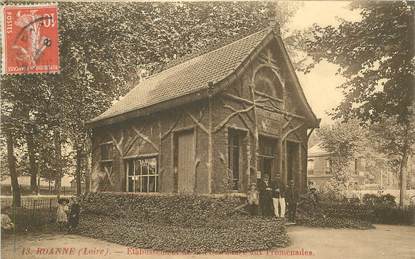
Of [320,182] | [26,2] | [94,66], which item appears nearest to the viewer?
[26,2]

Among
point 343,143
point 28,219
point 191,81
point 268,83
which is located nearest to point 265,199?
point 268,83

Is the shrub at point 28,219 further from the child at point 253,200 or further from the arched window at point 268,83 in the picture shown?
the arched window at point 268,83

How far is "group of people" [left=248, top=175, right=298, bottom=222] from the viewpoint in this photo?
377 inches

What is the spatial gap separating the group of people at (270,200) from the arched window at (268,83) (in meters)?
2.33

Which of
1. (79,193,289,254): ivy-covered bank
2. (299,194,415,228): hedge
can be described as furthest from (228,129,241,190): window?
(299,194,415,228): hedge

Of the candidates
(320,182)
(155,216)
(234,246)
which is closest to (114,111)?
(155,216)

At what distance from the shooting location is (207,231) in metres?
7.83

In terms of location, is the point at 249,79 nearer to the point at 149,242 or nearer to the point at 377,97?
the point at 377,97

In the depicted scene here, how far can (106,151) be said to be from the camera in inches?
531

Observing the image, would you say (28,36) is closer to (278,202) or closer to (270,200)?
(270,200)

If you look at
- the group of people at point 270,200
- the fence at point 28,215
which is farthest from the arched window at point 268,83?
the fence at point 28,215

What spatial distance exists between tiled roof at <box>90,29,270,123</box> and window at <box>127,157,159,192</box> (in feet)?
5.03

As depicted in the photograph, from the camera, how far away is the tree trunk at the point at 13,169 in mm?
8594

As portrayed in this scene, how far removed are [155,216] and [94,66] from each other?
4.45 m
